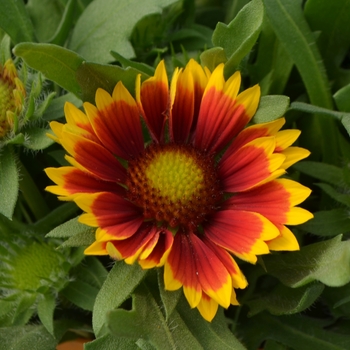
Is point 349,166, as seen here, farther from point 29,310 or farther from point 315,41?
point 29,310

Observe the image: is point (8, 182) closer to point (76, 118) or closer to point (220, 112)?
point (76, 118)

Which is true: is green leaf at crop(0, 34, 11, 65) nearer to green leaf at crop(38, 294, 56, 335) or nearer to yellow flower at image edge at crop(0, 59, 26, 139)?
yellow flower at image edge at crop(0, 59, 26, 139)

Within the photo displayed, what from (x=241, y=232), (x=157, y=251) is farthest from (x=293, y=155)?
(x=157, y=251)

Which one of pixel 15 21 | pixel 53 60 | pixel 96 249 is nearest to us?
pixel 96 249

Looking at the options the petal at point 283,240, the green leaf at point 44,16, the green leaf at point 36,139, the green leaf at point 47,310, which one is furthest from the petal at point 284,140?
the green leaf at point 44,16

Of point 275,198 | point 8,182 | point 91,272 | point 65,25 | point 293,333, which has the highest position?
point 65,25

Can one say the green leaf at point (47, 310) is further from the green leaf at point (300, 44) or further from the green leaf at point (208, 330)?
the green leaf at point (300, 44)
